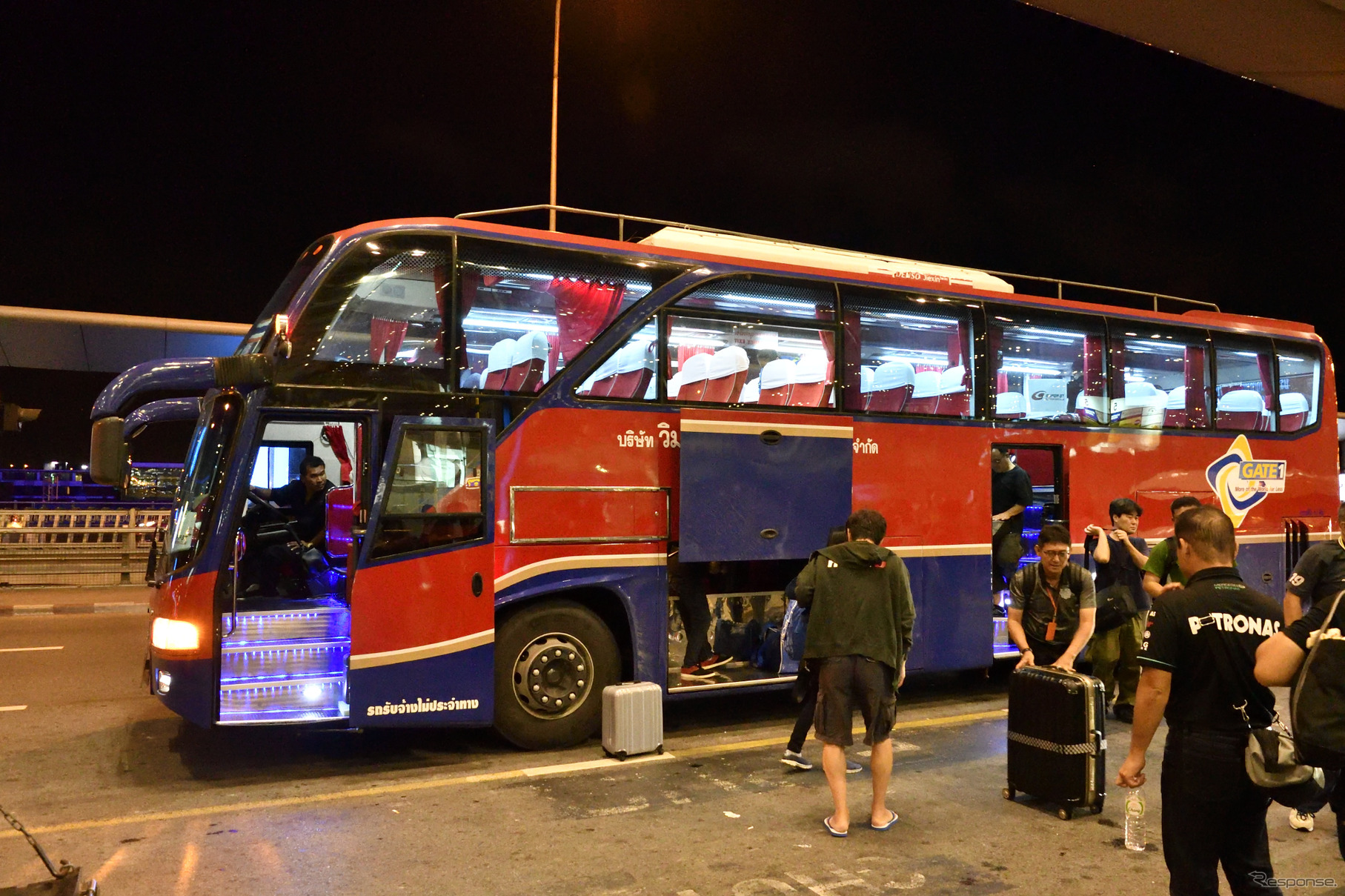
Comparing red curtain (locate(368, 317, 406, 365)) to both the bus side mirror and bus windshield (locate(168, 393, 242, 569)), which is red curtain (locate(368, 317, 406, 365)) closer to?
bus windshield (locate(168, 393, 242, 569))

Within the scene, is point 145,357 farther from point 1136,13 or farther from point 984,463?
point 1136,13

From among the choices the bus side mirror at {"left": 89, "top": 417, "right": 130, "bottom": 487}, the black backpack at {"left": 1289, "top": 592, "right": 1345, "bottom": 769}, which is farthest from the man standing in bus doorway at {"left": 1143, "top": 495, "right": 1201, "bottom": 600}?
the bus side mirror at {"left": 89, "top": 417, "right": 130, "bottom": 487}

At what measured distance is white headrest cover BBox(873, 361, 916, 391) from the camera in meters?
8.92

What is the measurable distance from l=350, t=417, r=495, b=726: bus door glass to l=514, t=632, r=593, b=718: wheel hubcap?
1.07 feet

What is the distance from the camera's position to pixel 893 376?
29.6 ft

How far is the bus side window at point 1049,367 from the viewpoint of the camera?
9.62 meters

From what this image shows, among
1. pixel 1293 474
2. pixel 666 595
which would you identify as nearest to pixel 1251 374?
pixel 1293 474

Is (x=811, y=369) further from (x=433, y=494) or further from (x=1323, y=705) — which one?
(x=1323, y=705)

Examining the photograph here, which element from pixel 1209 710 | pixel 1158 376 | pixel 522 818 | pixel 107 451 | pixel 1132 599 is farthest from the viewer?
pixel 1158 376

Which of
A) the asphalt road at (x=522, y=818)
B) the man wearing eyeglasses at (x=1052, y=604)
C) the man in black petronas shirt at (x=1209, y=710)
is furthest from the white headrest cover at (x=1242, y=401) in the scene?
the man in black petronas shirt at (x=1209, y=710)

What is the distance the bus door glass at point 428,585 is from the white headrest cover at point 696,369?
169 cm

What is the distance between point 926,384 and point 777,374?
1637mm

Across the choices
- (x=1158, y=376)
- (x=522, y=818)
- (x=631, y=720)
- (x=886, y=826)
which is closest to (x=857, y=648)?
(x=886, y=826)

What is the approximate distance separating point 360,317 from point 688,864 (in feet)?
13.8
